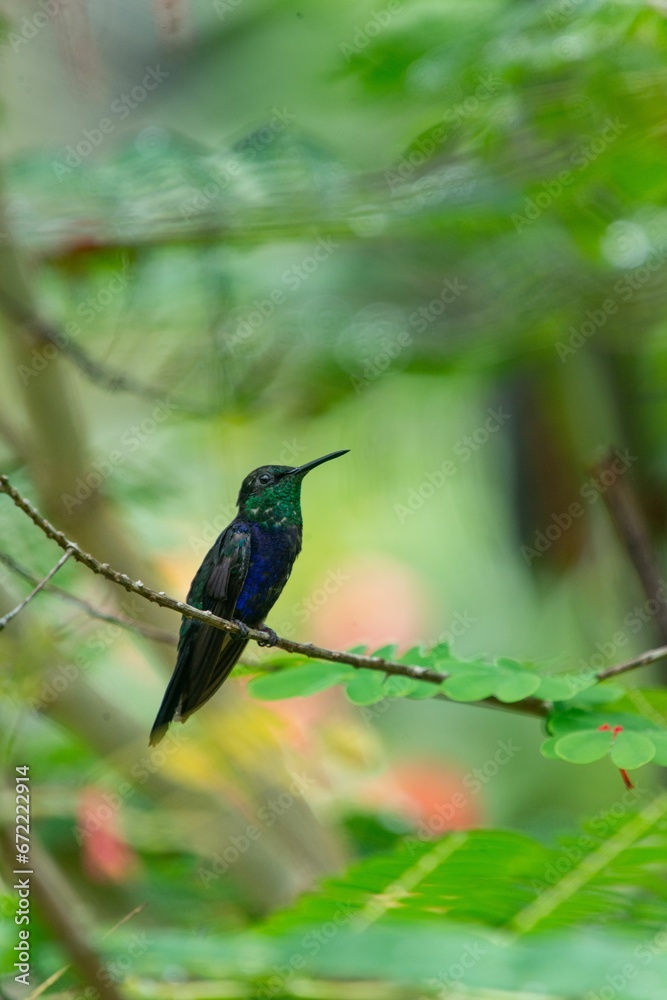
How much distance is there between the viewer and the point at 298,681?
267cm

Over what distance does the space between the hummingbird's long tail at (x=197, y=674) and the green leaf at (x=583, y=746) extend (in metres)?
0.82

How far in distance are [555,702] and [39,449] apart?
2.24 m

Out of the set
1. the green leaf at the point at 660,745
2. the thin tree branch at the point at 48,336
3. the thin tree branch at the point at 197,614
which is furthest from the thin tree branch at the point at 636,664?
the thin tree branch at the point at 48,336

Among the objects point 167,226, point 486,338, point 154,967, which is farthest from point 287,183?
point 154,967

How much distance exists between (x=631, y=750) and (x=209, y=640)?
3.40ft

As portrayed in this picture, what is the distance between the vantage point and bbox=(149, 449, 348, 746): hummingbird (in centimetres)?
256

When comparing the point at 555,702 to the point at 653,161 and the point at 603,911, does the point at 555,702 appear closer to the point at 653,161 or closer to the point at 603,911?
the point at 603,911

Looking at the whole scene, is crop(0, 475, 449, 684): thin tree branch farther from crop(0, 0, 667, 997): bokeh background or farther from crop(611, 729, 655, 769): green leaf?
crop(0, 0, 667, 997): bokeh background

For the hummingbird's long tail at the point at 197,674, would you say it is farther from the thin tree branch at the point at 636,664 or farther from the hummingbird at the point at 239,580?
the thin tree branch at the point at 636,664

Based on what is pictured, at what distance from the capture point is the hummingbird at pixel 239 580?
2.56m

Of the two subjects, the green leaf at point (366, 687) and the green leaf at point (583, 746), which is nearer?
the green leaf at point (583, 746)

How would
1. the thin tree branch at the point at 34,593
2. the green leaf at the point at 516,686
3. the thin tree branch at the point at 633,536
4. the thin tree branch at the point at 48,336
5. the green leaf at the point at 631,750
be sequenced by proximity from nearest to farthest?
the thin tree branch at the point at 34,593 → the green leaf at the point at 631,750 → the green leaf at the point at 516,686 → the thin tree branch at the point at 633,536 → the thin tree branch at the point at 48,336

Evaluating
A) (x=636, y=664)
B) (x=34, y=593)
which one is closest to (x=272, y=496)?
(x=636, y=664)

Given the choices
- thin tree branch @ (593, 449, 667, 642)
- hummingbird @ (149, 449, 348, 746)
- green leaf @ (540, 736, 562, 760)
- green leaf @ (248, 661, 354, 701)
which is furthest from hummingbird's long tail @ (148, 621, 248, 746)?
thin tree branch @ (593, 449, 667, 642)
